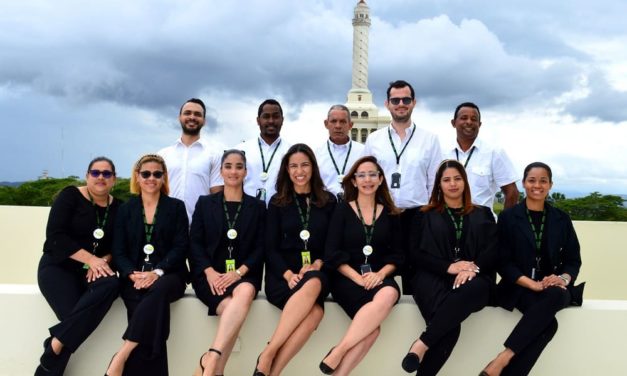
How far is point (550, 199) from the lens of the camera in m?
7.43

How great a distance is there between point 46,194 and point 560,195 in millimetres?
10556

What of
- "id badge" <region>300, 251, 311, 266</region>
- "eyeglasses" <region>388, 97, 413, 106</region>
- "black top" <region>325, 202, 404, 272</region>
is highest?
"eyeglasses" <region>388, 97, 413, 106</region>

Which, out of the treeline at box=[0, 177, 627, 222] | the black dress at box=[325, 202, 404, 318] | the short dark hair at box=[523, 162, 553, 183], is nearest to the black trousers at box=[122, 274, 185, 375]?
the black dress at box=[325, 202, 404, 318]

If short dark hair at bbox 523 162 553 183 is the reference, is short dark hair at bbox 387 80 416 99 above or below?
above

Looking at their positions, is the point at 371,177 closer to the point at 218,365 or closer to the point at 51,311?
the point at 218,365

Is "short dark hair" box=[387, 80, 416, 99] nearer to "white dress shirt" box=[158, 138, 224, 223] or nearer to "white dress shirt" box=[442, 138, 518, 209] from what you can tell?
"white dress shirt" box=[442, 138, 518, 209]

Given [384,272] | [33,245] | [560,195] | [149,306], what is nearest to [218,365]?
[149,306]

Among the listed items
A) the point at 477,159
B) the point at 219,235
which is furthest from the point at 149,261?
the point at 477,159

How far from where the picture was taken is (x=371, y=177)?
3.41m

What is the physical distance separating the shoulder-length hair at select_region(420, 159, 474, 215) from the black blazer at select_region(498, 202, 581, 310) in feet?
0.91

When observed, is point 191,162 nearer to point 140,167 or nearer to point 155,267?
point 140,167

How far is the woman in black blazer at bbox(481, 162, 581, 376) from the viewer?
10.5ft

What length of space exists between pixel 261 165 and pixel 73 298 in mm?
1766

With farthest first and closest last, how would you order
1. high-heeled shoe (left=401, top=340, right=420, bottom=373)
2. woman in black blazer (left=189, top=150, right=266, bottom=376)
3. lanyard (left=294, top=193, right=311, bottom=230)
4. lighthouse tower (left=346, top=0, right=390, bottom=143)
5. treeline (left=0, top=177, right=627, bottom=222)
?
lighthouse tower (left=346, top=0, right=390, bottom=143), treeline (left=0, top=177, right=627, bottom=222), lanyard (left=294, top=193, right=311, bottom=230), woman in black blazer (left=189, top=150, right=266, bottom=376), high-heeled shoe (left=401, top=340, right=420, bottom=373)
